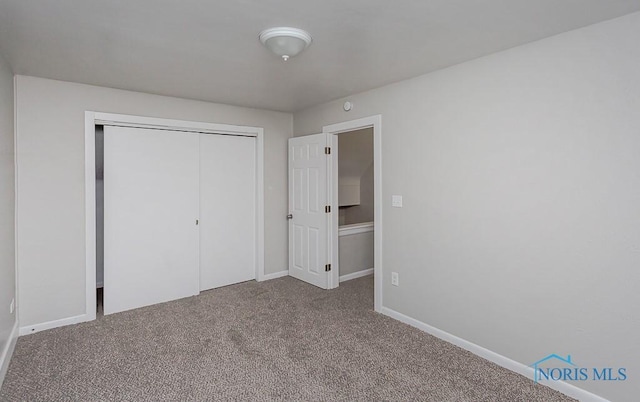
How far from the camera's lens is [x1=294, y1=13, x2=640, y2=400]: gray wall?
76.0 inches

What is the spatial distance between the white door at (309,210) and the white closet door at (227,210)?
20.9 inches

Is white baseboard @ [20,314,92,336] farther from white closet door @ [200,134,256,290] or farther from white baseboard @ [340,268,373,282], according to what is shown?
white baseboard @ [340,268,373,282]

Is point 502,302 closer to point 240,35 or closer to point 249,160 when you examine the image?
point 240,35

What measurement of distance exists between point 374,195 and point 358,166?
2.71 meters

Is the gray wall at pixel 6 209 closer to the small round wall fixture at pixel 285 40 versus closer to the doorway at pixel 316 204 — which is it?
the small round wall fixture at pixel 285 40

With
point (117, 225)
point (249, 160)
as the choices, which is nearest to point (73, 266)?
point (117, 225)

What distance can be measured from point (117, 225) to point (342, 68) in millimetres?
2765

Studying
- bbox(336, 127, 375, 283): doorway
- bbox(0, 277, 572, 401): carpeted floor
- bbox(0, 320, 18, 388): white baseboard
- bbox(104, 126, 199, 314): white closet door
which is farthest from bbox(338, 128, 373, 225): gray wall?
bbox(0, 320, 18, 388): white baseboard

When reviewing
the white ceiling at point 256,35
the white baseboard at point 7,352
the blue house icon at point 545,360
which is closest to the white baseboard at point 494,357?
the blue house icon at point 545,360

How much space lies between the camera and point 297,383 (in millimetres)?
2238

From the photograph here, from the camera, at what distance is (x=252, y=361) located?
251cm

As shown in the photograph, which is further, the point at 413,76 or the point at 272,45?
the point at 413,76

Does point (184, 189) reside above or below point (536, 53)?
below

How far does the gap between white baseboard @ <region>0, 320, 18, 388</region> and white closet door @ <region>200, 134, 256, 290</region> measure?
5.62 ft
